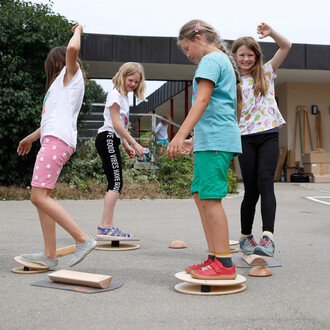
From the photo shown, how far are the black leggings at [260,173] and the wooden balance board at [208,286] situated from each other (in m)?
0.83

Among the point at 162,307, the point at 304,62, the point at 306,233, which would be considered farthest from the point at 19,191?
the point at 304,62

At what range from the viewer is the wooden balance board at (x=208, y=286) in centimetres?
291

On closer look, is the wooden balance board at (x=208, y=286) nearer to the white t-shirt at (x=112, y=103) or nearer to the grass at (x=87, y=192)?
the white t-shirt at (x=112, y=103)

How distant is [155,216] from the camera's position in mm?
7078

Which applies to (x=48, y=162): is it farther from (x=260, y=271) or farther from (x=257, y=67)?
(x=257, y=67)

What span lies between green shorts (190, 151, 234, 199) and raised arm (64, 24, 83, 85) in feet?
3.59

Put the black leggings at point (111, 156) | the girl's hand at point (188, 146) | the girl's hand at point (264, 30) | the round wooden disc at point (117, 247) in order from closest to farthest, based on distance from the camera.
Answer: the girl's hand at point (188, 146), the girl's hand at point (264, 30), the round wooden disc at point (117, 247), the black leggings at point (111, 156)

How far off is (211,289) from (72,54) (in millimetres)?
1749

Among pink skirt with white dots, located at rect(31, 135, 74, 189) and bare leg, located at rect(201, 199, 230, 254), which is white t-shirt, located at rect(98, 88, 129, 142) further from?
bare leg, located at rect(201, 199, 230, 254)

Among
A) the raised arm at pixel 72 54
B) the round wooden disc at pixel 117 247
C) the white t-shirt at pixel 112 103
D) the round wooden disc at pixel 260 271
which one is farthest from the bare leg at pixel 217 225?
the white t-shirt at pixel 112 103

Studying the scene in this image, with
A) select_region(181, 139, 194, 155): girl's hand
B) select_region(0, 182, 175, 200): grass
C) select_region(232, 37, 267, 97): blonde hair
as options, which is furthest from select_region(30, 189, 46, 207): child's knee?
select_region(0, 182, 175, 200): grass

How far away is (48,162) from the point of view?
3391 mm

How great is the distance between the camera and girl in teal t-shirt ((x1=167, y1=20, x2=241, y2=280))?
2.98 meters

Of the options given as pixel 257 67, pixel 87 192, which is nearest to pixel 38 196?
pixel 257 67
